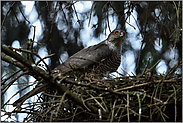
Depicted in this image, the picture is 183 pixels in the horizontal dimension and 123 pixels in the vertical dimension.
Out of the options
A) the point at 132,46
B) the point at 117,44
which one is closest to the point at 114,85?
the point at 117,44

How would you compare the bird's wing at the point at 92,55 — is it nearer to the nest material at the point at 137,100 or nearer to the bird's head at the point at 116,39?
the bird's head at the point at 116,39

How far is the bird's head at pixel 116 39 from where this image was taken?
3670mm

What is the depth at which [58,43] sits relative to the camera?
394 cm

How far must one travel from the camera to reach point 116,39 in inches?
148

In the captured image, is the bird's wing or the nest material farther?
the bird's wing

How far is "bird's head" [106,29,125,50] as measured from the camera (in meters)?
3.67

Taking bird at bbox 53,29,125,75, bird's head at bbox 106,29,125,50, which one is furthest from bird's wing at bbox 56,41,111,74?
bird's head at bbox 106,29,125,50

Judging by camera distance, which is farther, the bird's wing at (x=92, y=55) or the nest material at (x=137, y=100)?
the bird's wing at (x=92, y=55)

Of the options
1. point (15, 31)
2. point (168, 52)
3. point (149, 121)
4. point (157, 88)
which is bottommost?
point (149, 121)

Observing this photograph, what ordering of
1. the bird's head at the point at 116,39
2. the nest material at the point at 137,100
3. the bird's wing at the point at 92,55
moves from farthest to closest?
1. the bird's head at the point at 116,39
2. the bird's wing at the point at 92,55
3. the nest material at the point at 137,100

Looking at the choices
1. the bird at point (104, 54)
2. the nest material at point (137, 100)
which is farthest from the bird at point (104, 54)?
the nest material at point (137, 100)

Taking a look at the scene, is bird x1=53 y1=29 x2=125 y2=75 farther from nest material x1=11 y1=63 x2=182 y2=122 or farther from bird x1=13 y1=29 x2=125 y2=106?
nest material x1=11 y1=63 x2=182 y2=122

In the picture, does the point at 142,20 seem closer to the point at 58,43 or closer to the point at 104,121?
the point at 58,43

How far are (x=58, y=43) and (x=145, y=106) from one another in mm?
2391
